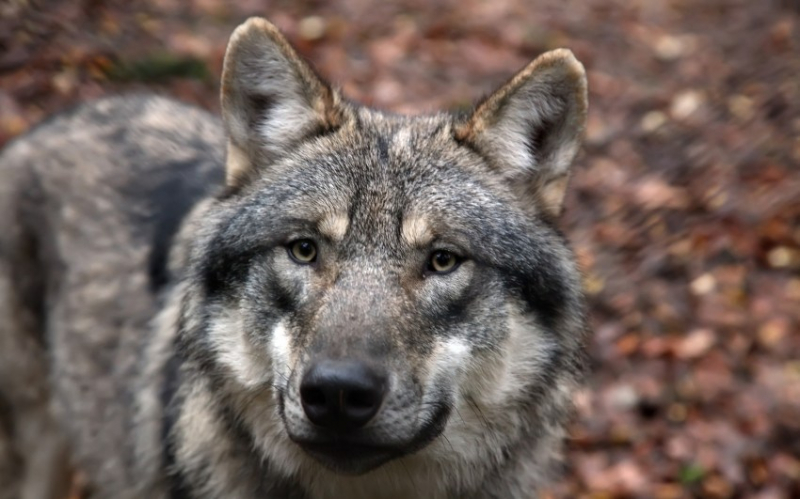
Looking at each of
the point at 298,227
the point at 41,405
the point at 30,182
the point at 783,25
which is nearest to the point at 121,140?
the point at 30,182

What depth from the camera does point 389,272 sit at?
3.57 m

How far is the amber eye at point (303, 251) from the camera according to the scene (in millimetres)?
3705

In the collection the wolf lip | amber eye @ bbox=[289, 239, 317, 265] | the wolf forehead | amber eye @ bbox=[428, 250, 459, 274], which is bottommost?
the wolf lip

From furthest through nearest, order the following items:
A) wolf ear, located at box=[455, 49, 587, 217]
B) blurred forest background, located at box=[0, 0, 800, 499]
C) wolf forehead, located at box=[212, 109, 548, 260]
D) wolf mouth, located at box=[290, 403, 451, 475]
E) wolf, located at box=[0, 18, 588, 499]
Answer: blurred forest background, located at box=[0, 0, 800, 499] < wolf ear, located at box=[455, 49, 587, 217] < wolf forehead, located at box=[212, 109, 548, 260] < wolf, located at box=[0, 18, 588, 499] < wolf mouth, located at box=[290, 403, 451, 475]

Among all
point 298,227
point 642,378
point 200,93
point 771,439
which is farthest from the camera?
point 200,93

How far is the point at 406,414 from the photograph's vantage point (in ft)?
11.0

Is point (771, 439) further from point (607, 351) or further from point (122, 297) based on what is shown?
point (122, 297)

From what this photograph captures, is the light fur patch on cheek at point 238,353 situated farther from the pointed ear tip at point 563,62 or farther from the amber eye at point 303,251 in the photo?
the pointed ear tip at point 563,62

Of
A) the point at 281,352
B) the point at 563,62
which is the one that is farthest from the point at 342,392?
the point at 563,62

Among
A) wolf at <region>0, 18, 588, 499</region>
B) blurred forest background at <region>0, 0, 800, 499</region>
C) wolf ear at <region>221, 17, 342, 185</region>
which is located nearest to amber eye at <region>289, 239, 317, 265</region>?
wolf at <region>0, 18, 588, 499</region>

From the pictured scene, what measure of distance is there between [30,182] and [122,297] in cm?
86

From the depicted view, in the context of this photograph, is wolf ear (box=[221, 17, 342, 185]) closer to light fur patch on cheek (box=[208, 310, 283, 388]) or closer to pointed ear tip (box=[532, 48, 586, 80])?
light fur patch on cheek (box=[208, 310, 283, 388])

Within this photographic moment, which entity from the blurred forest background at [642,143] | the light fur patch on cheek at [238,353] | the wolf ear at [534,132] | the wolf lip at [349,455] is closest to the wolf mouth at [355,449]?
the wolf lip at [349,455]

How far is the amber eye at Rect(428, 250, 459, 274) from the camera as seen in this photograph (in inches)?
145
